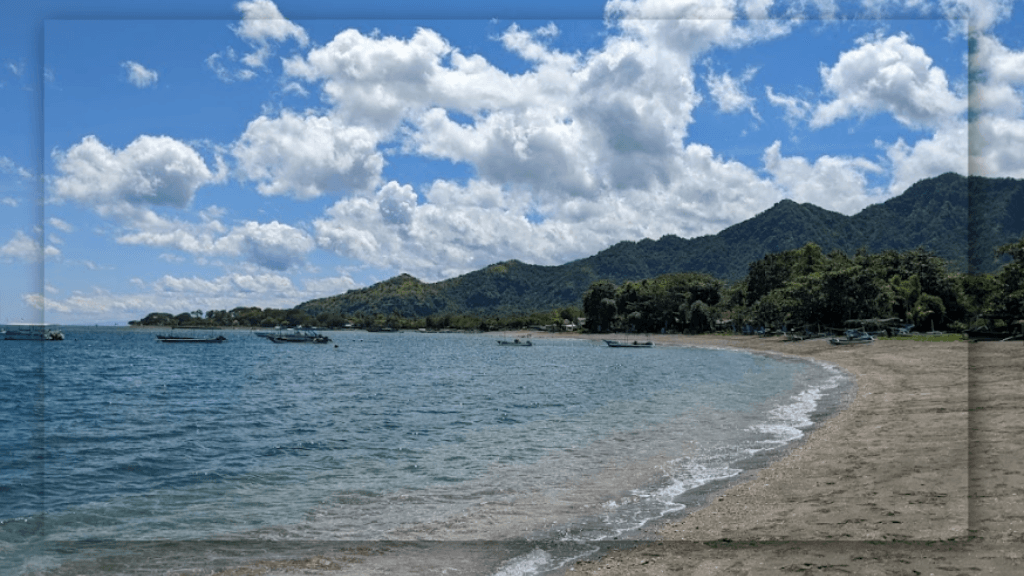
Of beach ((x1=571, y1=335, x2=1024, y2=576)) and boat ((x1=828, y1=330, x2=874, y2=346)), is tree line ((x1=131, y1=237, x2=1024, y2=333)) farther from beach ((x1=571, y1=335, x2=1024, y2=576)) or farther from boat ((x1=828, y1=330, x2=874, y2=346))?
beach ((x1=571, y1=335, x2=1024, y2=576))

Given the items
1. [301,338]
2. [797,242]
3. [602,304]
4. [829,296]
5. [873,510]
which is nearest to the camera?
[873,510]

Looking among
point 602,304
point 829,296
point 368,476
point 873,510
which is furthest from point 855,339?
point 602,304

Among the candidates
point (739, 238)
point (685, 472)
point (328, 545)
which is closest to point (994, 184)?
point (685, 472)

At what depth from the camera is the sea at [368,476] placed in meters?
9.02

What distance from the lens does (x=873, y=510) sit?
8.99 m

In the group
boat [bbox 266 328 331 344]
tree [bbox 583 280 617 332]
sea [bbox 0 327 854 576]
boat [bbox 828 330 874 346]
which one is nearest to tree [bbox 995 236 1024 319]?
boat [bbox 828 330 874 346]

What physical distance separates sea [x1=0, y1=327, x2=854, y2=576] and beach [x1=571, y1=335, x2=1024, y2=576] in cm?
85

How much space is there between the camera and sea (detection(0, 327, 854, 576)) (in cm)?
902

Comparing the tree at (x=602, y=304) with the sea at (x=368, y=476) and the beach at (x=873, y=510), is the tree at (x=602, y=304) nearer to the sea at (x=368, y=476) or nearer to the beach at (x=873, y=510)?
the sea at (x=368, y=476)

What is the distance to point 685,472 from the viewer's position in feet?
44.4

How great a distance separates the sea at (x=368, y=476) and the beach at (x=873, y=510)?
85 centimetres

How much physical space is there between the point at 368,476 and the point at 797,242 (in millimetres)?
110080

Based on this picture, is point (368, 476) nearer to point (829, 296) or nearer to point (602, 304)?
A: point (829, 296)

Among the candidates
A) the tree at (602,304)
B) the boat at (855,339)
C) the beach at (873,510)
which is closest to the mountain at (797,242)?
the beach at (873,510)
